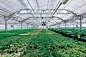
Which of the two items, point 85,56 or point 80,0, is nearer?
point 85,56

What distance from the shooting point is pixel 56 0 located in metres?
8.49

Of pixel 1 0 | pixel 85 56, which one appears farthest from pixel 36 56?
pixel 1 0

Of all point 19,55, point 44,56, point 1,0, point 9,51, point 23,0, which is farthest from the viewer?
point 23,0

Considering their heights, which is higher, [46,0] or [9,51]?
[46,0]

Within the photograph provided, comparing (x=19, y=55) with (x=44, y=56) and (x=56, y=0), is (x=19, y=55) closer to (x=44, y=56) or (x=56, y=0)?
(x=44, y=56)

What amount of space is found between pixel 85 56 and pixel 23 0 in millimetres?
8295

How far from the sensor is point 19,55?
251cm

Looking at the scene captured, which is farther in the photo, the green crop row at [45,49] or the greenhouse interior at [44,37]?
the greenhouse interior at [44,37]

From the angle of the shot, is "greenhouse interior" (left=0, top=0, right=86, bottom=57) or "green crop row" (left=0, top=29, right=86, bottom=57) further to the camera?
"greenhouse interior" (left=0, top=0, right=86, bottom=57)

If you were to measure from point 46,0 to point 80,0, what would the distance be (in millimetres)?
3801

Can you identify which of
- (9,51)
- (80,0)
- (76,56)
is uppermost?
(80,0)

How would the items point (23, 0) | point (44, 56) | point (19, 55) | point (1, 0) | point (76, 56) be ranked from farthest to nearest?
1. point (23, 0)
2. point (1, 0)
3. point (19, 55)
4. point (44, 56)
5. point (76, 56)

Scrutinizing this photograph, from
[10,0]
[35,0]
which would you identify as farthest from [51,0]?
[10,0]

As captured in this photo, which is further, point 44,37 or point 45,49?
point 44,37
